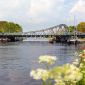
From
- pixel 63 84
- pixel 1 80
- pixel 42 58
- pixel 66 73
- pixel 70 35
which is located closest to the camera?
pixel 66 73

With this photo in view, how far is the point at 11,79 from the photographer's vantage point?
3100cm

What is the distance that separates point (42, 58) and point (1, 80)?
1003 inches

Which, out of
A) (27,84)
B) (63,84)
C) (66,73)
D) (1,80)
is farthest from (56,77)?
(1,80)

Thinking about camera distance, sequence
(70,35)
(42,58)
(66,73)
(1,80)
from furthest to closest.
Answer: (70,35)
(1,80)
(42,58)
(66,73)

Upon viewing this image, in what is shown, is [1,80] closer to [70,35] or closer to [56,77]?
[56,77]

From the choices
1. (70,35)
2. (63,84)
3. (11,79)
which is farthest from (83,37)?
(63,84)

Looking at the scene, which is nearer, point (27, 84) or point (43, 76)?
point (43, 76)

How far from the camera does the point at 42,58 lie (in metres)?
4.66

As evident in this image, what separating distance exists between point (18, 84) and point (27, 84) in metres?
0.81

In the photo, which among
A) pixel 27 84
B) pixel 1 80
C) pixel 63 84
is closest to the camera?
pixel 63 84

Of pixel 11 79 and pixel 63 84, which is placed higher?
pixel 63 84

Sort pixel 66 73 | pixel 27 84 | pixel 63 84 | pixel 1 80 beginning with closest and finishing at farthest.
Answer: pixel 66 73 < pixel 63 84 < pixel 27 84 < pixel 1 80

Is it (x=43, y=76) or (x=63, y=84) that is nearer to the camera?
(x=43, y=76)

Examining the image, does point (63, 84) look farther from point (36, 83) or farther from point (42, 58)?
point (36, 83)
